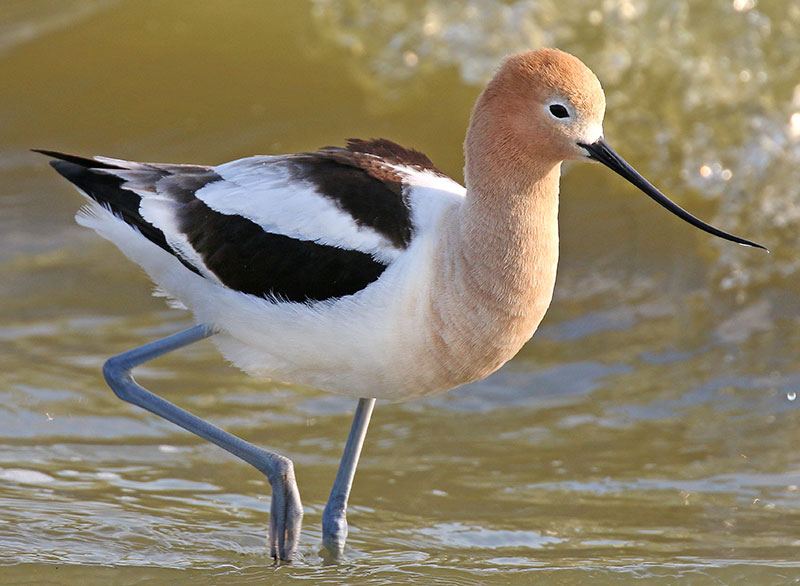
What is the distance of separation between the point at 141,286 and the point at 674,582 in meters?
4.43

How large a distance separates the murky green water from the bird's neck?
915 mm

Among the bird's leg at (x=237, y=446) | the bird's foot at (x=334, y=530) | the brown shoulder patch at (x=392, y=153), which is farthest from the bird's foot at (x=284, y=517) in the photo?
the brown shoulder patch at (x=392, y=153)

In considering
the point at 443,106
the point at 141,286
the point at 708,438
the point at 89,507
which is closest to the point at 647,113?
the point at 443,106

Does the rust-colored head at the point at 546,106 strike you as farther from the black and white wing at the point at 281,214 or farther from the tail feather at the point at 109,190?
the tail feather at the point at 109,190

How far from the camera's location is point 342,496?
5102 millimetres

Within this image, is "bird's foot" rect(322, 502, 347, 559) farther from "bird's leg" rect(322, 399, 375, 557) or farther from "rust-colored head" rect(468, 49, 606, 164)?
"rust-colored head" rect(468, 49, 606, 164)

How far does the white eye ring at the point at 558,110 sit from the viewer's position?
4.30 meters

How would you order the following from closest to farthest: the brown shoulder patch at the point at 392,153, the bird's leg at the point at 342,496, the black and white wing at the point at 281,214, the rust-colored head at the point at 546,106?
1. the rust-colored head at the point at 546,106
2. the black and white wing at the point at 281,214
3. the brown shoulder patch at the point at 392,153
4. the bird's leg at the point at 342,496

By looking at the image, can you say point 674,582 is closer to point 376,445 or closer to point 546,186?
point 546,186

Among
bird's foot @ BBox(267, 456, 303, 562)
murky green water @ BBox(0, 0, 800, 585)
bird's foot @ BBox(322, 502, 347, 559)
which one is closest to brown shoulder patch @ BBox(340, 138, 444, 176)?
bird's foot @ BBox(267, 456, 303, 562)

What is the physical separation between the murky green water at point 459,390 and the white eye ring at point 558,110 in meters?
1.71

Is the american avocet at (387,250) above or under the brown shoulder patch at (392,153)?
under

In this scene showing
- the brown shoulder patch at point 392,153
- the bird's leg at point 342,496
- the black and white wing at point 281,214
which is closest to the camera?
the black and white wing at point 281,214

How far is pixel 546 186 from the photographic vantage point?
4.48 meters
